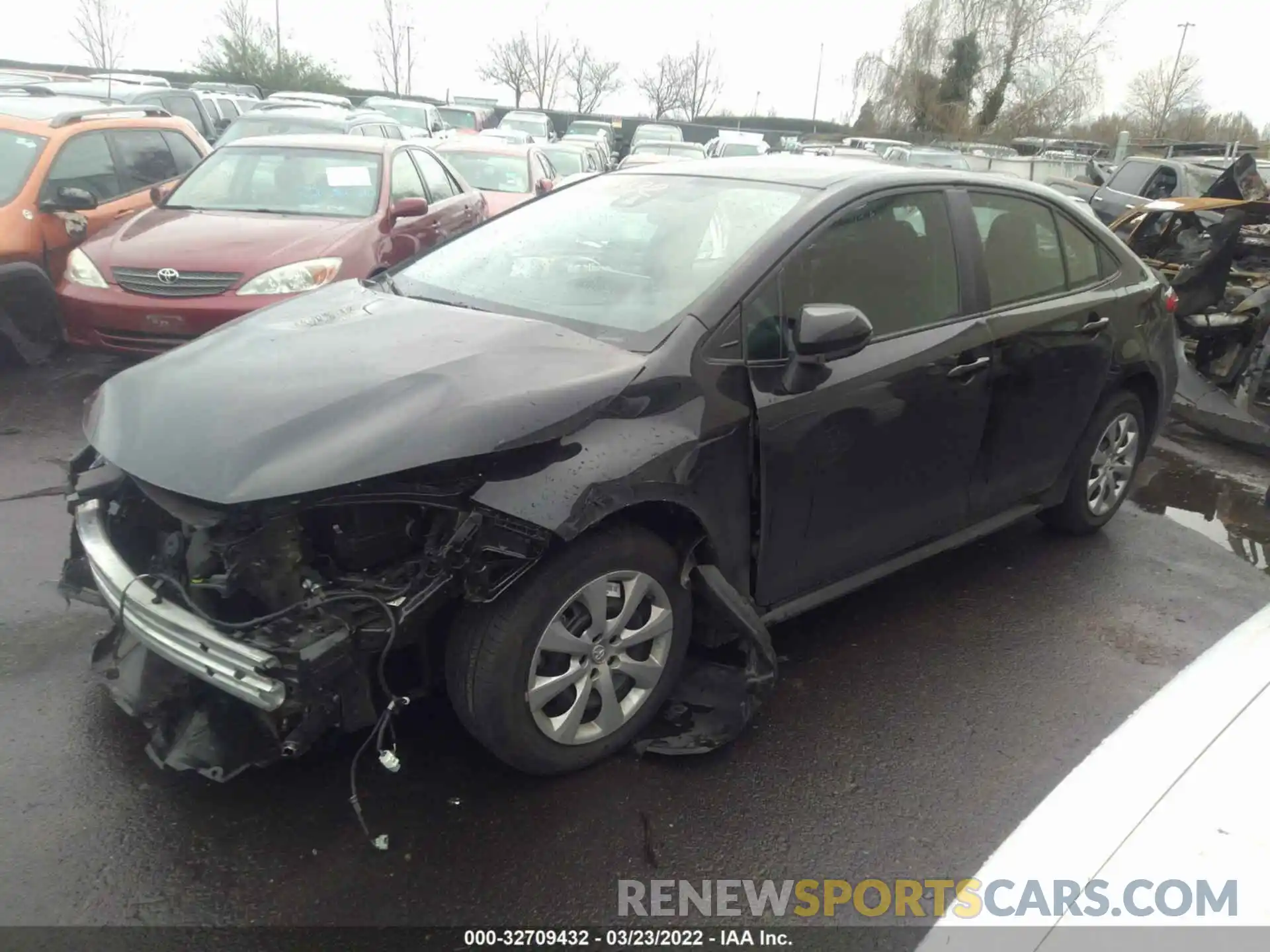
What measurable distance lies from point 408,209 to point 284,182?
1180 millimetres

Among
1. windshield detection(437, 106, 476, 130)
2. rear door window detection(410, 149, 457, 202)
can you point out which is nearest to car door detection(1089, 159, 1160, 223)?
rear door window detection(410, 149, 457, 202)

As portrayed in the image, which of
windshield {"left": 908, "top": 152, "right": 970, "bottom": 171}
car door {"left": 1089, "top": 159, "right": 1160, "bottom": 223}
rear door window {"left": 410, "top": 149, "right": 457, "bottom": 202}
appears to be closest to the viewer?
rear door window {"left": 410, "top": 149, "right": 457, "bottom": 202}

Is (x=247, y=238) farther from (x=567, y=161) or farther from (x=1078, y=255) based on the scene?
(x=567, y=161)

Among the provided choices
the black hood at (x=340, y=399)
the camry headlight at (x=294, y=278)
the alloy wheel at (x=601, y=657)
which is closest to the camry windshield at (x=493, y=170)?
the camry headlight at (x=294, y=278)

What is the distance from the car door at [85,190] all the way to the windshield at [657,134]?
19.1 meters

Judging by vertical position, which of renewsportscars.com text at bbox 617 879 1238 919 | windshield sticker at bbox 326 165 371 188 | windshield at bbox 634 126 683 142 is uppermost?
windshield sticker at bbox 326 165 371 188

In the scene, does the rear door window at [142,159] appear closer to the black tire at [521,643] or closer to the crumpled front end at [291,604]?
the crumpled front end at [291,604]

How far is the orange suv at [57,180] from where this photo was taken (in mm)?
6355

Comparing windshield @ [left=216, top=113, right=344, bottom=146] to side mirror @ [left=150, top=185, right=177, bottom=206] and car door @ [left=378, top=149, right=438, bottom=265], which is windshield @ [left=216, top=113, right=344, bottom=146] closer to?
side mirror @ [left=150, top=185, right=177, bottom=206]

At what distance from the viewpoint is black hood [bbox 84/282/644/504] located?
7.87 ft

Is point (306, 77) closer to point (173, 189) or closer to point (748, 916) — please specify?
point (173, 189)

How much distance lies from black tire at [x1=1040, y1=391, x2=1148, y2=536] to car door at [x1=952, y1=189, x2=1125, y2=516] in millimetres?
124

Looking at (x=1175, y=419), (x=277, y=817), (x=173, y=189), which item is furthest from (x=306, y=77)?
(x=277, y=817)

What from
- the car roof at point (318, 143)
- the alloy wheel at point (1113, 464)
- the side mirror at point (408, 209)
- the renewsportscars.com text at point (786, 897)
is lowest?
the renewsportscars.com text at point (786, 897)
